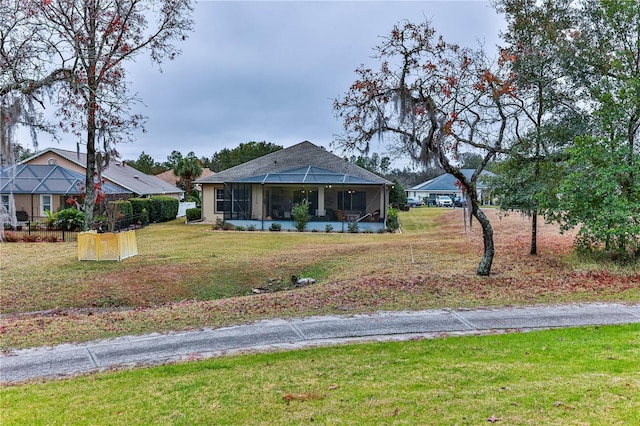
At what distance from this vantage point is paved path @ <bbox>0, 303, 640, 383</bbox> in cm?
539

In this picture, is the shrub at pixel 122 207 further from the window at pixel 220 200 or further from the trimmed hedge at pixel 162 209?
the window at pixel 220 200

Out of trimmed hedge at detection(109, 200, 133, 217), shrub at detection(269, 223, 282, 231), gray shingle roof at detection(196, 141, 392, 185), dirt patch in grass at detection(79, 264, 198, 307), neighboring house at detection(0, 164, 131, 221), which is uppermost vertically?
gray shingle roof at detection(196, 141, 392, 185)

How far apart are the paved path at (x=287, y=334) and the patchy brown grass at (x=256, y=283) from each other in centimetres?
48

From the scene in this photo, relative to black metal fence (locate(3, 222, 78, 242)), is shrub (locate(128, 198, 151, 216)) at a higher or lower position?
higher

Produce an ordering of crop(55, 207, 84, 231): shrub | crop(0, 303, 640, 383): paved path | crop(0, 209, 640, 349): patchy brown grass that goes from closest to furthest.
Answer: crop(0, 303, 640, 383): paved path
crop(0, 209, 640, 349): patchy brown grass
crop(55, 207, 84, 231): shrub

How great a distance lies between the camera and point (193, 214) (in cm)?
2916

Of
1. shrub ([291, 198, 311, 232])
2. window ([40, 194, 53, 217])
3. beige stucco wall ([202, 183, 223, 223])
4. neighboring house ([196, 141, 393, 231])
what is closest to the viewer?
shrub ([291, 198, 311, 232])

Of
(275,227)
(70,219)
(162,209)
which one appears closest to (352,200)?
(275,227)

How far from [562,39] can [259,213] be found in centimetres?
1886

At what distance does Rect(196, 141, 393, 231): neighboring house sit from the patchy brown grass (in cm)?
847

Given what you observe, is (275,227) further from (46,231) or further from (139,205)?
(46,231)

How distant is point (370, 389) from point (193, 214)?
2662cm

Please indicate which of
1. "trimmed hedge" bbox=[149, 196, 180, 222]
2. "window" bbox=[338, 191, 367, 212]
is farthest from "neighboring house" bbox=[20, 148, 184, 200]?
"window" bbox=[338, 191, 367, 212]

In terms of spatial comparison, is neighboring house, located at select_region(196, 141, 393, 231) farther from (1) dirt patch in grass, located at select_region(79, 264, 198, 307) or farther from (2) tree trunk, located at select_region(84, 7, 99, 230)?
(1) dirt patch in grass, located at select_region(79, 264, 198, 307)
